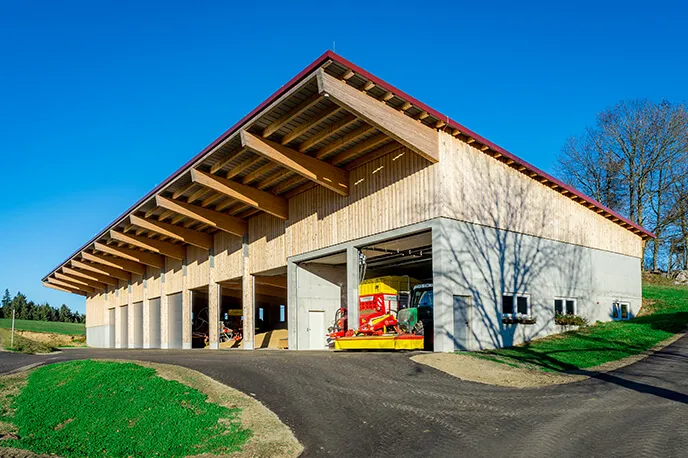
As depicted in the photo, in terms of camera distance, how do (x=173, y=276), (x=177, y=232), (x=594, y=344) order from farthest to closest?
(x=173, y=276) < (x=177, y=232) < (x=594, y=344)

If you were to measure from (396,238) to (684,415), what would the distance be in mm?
12152

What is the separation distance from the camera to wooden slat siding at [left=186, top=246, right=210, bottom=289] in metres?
34.8

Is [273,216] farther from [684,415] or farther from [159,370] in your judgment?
[684,415]

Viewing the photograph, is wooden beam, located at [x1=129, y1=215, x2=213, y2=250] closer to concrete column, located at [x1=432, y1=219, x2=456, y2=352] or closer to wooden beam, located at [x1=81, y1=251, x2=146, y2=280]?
wooden beam, located at [x1=81, y1=251, x2=146, y2=280]

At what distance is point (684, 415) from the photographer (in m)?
9.80

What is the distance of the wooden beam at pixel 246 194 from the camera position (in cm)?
2425

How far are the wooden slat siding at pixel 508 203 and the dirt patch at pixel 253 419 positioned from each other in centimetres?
955

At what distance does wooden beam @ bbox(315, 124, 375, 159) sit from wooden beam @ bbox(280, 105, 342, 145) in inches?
57.2

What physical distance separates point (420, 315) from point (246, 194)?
9188mm

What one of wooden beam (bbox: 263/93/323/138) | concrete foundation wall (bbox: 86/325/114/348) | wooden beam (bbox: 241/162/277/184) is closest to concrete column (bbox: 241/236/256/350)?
wooden beam (bbox: 241/162/277/184)

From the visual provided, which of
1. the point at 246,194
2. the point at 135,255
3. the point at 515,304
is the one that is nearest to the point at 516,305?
the point at 515,304

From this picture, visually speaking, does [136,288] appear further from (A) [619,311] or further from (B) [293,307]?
(A) [619,311]

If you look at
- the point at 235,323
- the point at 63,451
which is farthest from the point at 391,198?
the point at 235,323

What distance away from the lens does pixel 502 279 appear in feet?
69.0
